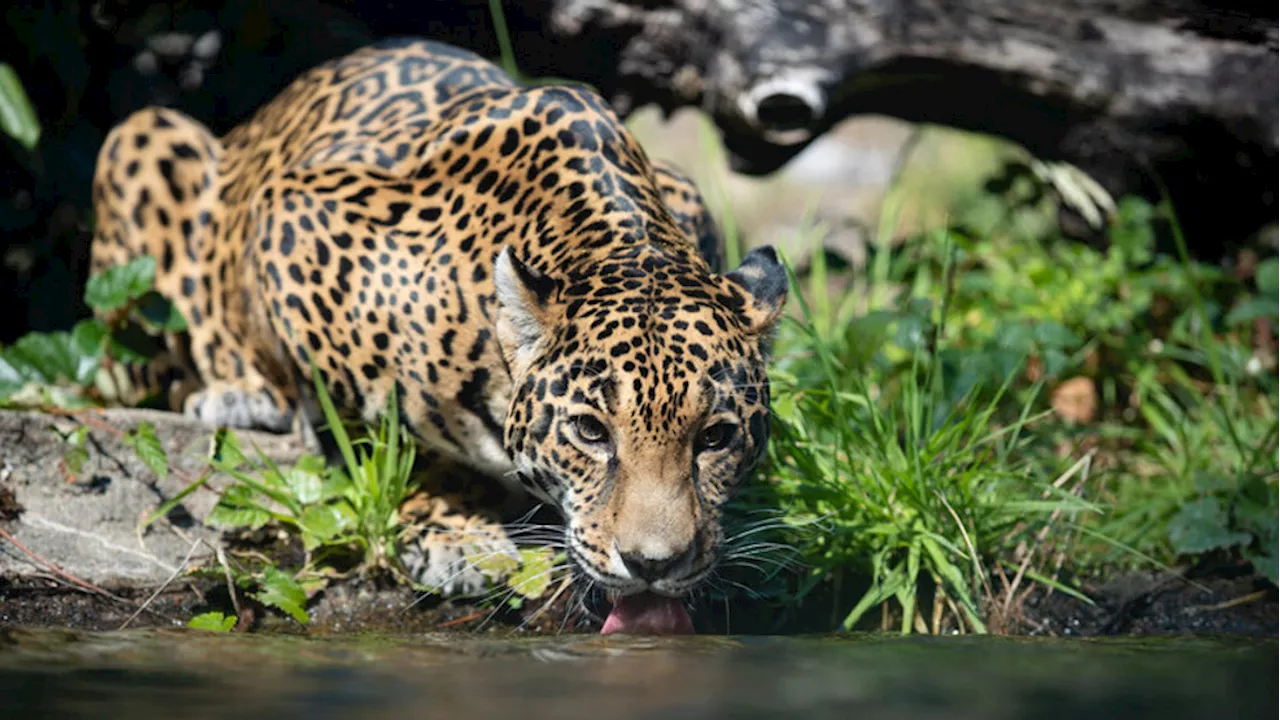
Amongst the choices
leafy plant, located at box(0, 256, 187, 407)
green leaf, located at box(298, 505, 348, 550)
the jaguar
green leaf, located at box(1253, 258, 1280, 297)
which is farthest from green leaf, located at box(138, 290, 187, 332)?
green leaf, located at box(1253, 258, 1280, 297)

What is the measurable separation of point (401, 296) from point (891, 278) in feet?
12.4

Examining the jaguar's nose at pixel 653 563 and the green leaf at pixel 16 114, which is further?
the green leaf at pixel 16 114

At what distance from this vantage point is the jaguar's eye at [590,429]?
5.06 m

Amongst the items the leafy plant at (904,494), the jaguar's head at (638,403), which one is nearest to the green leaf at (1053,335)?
the leafy plant at (904,494)

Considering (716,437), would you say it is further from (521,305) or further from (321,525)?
(321,525)

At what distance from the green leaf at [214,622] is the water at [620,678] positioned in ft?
3.06

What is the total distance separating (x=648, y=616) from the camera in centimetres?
512

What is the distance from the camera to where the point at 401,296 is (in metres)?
6.14

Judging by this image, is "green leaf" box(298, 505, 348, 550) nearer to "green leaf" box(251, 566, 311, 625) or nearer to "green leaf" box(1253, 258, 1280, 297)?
"green leaf" box(251, 566, 311, 625)

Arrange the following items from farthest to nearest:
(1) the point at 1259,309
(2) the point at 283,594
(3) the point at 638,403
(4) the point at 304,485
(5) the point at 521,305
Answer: (1) the point at 1259,309 → (4) the point at 304,485 → (2) the point at 283,594 → (5) the point at 521,305 → (3) the point at 638,403

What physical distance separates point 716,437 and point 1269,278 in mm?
4184

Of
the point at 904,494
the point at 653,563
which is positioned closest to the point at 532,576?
the point at 653,563

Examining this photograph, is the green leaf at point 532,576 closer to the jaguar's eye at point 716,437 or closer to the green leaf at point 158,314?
the jaguar's eye at point 716,437

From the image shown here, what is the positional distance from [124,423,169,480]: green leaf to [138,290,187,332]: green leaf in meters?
1.02
